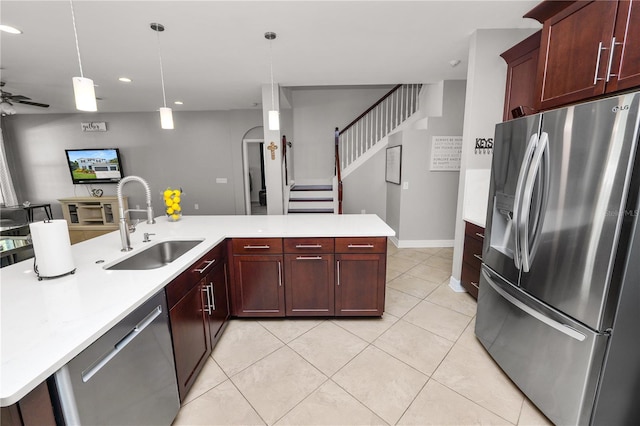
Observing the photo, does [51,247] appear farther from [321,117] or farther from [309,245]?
[321,117]

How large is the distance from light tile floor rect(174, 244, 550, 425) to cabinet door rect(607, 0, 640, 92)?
1.83 metres

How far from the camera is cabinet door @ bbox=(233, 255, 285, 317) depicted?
228 centimetres

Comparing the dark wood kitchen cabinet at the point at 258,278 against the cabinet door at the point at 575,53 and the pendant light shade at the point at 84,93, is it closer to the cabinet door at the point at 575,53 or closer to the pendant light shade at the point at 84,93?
the pendant light shade at the point at 84,93

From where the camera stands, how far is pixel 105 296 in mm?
1184

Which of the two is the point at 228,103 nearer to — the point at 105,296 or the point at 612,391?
the point at 105,296

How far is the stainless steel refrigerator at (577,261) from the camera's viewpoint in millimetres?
1122

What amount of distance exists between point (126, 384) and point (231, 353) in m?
1.01

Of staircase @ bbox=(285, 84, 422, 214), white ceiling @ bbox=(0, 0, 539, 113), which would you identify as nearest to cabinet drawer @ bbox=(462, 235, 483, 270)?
white ceiling @ bbox=(0, 0, 539, 113)

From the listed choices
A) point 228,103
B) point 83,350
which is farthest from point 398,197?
point 83,350

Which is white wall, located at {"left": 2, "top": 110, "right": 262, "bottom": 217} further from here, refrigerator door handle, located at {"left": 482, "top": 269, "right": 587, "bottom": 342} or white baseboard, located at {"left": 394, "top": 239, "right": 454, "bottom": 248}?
refrigerator door handle, located at {"left": 482, "top": 269, "right": 587, "bottom": 342}

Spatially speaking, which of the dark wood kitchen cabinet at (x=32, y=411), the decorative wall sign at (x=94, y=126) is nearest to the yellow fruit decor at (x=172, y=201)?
the dark wood kitchen cabinet at (x=32, y=411)

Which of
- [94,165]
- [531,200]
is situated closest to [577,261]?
[531,200]

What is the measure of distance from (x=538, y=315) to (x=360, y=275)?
1191 millimetres

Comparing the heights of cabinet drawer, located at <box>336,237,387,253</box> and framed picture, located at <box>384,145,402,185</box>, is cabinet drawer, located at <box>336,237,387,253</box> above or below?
below
